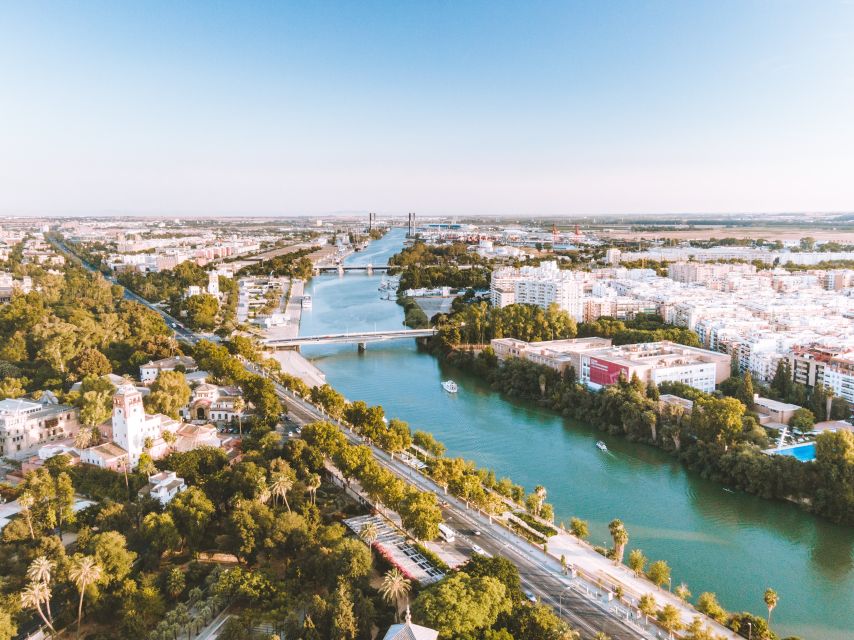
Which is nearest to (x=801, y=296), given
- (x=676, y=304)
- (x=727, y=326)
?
(x=676, y=304)

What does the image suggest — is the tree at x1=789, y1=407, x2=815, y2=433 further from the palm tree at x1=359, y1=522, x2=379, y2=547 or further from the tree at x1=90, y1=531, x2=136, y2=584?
the tree at x1=90, y1=531, x2=136, y2=584

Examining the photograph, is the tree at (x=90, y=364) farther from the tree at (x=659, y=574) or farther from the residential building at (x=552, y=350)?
the tree at (x=659, y=574)

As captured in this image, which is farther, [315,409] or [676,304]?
[676,304]

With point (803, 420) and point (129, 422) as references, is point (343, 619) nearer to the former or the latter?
point (129, 422)

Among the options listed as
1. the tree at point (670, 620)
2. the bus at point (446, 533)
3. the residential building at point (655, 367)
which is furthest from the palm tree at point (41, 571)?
the residential building at point (655, 367)

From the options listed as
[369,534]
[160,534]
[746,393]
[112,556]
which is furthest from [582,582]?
[746,393]

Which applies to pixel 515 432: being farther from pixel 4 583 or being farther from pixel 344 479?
pixel 4 583

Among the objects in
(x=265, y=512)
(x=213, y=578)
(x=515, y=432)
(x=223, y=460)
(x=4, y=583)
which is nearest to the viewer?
(x=4, y=583)
